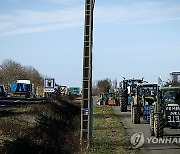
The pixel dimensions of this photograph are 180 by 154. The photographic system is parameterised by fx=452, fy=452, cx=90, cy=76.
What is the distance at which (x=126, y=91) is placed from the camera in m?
42.6

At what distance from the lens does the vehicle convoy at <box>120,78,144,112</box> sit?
138ft

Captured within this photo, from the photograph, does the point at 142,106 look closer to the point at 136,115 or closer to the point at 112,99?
the point at 136,115

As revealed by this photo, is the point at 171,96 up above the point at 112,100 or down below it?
above

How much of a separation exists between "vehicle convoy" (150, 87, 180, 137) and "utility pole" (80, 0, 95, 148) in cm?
344

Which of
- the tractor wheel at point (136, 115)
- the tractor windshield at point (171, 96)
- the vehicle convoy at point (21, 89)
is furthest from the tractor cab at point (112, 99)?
the tractor windshield at point (171, 96)

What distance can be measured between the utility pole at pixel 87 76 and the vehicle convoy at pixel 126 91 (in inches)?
921

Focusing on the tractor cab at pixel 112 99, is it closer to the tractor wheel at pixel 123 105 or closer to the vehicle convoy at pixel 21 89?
the tractor wheel at pixel 123 105

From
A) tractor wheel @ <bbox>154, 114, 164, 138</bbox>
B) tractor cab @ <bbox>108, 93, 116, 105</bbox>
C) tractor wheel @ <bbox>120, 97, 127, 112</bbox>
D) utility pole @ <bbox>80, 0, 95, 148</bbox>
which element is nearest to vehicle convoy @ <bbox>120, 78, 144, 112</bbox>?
tractor wheel @ <bbox>120, 97, 127, 112</bbox>

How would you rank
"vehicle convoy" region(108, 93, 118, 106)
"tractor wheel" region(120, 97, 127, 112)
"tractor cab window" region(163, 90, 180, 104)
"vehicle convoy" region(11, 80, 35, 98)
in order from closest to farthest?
"tractor cab window" region(163, 90, 180, 104)
"tractor wheel" region(120, 97, 127, 112)
"vehicle convoy" region(108, 93, 118, 106)
"vehicle convoy" region(11, 80, 35, 98)

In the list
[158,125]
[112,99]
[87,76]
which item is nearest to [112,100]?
[112,99]

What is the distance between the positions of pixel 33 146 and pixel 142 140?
4.80 m

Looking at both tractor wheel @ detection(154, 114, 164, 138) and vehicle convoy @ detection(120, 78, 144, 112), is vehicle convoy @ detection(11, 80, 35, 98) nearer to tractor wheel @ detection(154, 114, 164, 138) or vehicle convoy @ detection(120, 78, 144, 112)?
vehicle convoy @ detection(120, 78, 144, 112)

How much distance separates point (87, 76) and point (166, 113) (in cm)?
438

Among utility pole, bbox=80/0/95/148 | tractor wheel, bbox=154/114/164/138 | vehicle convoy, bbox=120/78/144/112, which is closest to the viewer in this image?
utility pole, bbox=80/0/95/148
